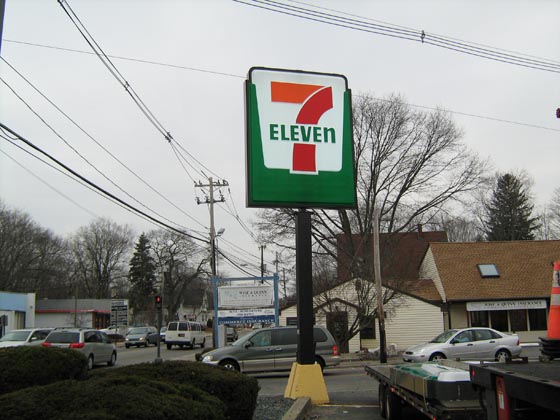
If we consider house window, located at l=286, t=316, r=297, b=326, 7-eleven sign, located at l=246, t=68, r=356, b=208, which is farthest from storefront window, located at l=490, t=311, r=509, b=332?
7-eleven sign, located at l=246, t=68, r=356, b=208

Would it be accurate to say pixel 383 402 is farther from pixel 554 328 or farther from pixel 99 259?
pixel 99 259

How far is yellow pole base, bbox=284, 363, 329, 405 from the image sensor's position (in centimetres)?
1138

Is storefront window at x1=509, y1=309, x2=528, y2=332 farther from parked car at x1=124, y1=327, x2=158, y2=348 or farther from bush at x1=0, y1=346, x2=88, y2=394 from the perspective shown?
parked car at x1=124, y1=327, x2=158, y2=348

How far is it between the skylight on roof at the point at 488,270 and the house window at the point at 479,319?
2.36 metres

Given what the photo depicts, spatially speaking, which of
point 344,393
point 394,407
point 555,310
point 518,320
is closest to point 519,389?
point 555,310

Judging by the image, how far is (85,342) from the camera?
24328mm

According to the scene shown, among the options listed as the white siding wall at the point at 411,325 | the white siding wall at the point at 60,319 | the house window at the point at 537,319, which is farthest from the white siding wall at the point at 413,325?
the white siding wall at the point at 60,319

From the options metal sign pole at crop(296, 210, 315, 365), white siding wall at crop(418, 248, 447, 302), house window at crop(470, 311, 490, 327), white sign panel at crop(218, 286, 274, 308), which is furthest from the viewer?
white siding wall at crop(418, 248, 447, 302)

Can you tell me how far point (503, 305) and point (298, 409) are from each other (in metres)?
26.6

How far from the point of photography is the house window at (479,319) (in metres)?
33.1

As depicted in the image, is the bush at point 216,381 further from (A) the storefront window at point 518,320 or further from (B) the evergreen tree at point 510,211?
(B) the evergreen tree at point 510,211

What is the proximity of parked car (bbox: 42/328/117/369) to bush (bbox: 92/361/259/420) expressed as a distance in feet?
56.8

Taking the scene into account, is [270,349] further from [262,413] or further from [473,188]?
[473,188]

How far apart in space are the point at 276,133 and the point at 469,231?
6123 cm
